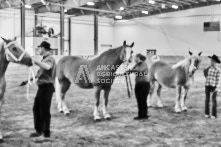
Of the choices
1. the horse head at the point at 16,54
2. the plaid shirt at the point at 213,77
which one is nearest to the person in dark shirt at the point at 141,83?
the plaid shirt at the point at 213,77

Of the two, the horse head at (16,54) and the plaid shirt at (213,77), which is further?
the plaid shirt at (213,77)

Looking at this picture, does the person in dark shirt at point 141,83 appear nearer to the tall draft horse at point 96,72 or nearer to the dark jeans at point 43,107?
the tall draft horse at point 96,72

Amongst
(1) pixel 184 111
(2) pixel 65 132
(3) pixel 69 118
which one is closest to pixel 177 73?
(1) pixel 184 111

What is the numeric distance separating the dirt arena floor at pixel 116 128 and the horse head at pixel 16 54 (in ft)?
4.15

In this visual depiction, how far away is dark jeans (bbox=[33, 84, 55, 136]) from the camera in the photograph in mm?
4246

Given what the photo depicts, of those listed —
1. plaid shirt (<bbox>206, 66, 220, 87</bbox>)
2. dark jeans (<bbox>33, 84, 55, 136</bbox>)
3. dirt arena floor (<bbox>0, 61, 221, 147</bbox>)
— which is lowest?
dirt arena floor (<bbox>0, 61, 221, 147</bbox>)

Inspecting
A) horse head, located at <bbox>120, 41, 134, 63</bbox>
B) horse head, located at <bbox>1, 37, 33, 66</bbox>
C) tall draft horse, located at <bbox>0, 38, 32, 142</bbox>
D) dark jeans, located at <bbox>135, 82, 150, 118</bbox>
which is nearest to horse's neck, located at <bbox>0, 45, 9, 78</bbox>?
tall draft horse, located at <bbox>0, 38, 32, 142</bbox>

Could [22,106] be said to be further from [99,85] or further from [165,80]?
[165,80]

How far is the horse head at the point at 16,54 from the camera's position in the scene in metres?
3.84

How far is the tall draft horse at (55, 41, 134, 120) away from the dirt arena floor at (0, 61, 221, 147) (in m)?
0.50

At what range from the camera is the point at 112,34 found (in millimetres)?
31922

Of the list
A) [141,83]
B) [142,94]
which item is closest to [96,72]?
[141,83]

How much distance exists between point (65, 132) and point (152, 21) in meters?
24.6

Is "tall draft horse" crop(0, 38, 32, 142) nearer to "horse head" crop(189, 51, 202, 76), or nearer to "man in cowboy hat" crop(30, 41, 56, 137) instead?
"man in cowboy hat" crop(30, 41, 56, 137)
